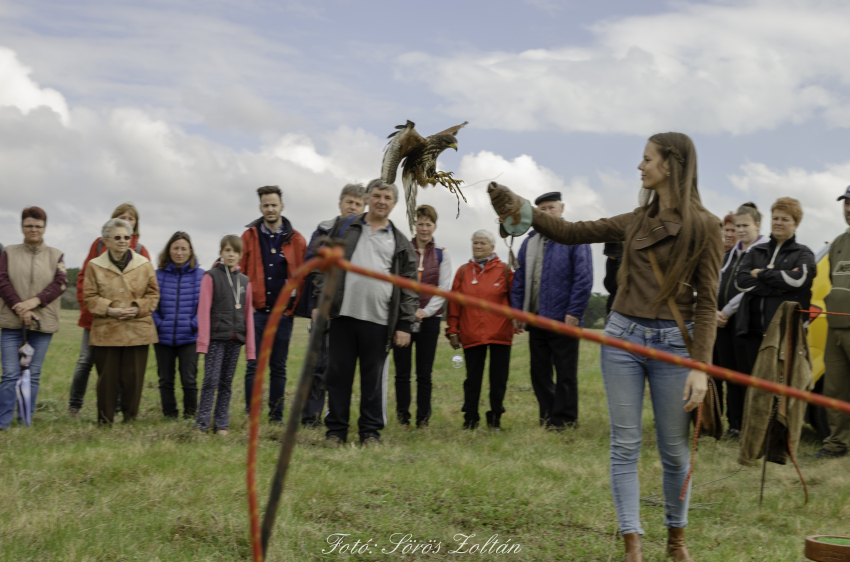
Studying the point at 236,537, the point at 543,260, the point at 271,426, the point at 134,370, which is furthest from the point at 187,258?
the point at 236,537

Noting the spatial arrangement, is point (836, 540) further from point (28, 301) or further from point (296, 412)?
point (28, 301)

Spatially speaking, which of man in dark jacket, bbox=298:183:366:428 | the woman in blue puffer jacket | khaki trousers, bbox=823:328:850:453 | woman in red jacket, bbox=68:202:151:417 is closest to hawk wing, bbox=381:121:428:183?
man in dark jacket, bbox=298:183:366:428

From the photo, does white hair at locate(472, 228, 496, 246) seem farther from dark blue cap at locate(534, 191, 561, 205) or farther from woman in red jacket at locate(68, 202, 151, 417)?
woman in red jacket at locate(68, 202, 151, 417)

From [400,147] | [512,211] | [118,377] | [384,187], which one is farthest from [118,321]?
[512,211]

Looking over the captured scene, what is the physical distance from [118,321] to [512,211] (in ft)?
13.4

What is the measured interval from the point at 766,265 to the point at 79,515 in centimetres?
545

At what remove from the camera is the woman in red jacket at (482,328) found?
20.4ft

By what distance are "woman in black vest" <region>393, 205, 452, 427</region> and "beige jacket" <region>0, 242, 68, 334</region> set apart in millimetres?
3046

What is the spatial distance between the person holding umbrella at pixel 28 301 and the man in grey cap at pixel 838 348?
21.8 feet

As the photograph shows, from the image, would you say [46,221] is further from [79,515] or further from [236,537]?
[236,537]

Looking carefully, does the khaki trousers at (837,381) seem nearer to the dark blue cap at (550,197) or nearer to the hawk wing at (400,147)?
the dark blue cap at (550,197)

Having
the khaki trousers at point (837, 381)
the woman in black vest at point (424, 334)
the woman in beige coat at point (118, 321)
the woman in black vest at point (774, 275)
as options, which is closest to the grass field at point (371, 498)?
the woman in beige coat at point (118, 321)

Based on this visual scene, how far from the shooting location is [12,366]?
227 inches

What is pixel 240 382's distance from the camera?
9.55 meters
